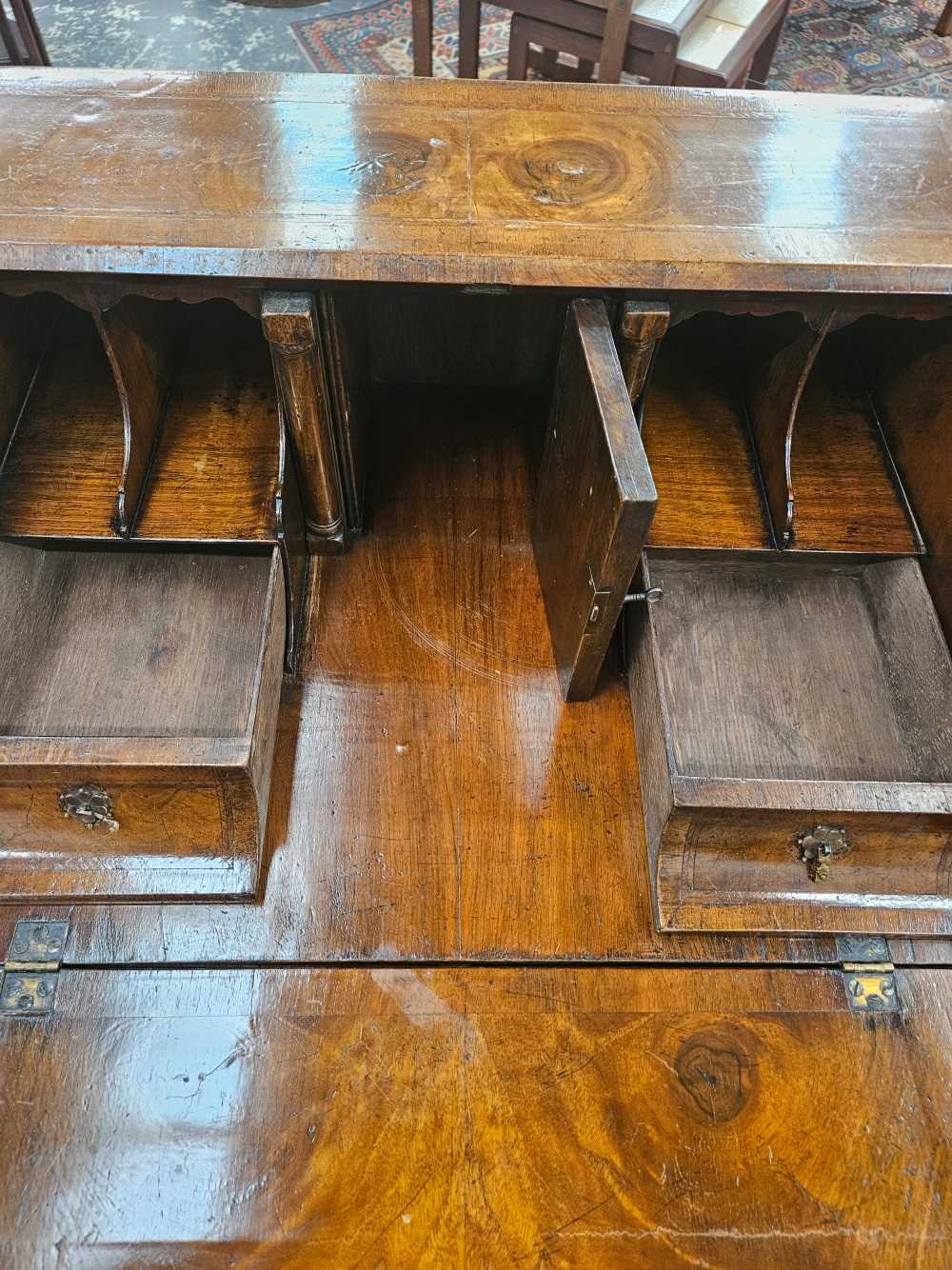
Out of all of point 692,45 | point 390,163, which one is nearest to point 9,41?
point 692,45

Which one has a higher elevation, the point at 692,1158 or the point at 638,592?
the point at 638,592

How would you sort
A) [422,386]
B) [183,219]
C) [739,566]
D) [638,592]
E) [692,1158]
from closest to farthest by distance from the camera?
[692,1158], [183,219], [638,592], [739,566], [422,386]

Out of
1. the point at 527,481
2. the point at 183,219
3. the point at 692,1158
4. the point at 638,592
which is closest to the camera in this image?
the point at 692,1158

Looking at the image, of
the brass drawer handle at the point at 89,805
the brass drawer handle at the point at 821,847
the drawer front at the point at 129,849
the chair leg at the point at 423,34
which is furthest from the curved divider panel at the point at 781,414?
the chair leg at the point at 423,34

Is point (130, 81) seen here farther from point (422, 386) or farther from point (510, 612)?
point (510, 612)

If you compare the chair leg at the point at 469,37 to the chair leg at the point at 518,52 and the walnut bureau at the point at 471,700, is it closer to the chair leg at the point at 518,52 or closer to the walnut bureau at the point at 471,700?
the chair leg at the point at 518,52

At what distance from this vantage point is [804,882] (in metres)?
0.89

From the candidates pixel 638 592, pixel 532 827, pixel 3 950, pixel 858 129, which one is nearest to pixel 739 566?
pixel 638 592

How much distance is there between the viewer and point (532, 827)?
0.95 meters

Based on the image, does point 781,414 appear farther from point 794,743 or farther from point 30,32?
point 30,32

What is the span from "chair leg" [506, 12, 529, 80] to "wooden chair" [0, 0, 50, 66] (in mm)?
1260

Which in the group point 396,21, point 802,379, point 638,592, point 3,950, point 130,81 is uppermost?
point 130,81

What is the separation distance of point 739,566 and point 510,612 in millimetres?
297

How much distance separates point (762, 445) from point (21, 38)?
2406mm
